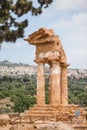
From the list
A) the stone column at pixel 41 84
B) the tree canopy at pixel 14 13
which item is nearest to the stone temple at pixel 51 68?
the stone column at pixel 41 84

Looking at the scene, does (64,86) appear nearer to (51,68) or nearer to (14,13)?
(51,68)

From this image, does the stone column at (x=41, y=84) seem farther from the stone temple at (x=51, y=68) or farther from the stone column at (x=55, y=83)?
the stone column at (x=55, y=83)

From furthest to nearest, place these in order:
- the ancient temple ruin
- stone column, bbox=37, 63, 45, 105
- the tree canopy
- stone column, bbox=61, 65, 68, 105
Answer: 1. stone column, bbox=61, 65, 68, 105
2. stone column, bbox=37, 63, 45, 105
3. the ancient temple ruin
4. the tree canopy

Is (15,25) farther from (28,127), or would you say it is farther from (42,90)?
(42,90)

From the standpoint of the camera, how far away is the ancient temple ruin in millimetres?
36688

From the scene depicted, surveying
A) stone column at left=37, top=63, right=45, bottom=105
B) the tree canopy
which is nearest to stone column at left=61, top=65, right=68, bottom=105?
stone column at left=37, top=63, right=45, bottom=105

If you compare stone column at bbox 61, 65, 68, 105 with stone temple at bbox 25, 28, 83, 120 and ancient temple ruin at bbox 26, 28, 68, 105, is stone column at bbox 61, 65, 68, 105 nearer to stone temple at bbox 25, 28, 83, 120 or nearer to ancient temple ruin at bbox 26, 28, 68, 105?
stone temple at bbox 25, 28, 83, 120

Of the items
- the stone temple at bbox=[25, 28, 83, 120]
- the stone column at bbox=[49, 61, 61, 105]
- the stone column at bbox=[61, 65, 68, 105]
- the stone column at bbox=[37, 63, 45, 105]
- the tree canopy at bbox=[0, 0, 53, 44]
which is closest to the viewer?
the tree canopy at bbox=[0, 0, 53, 44]

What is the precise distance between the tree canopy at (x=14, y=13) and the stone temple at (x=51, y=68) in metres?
18.2

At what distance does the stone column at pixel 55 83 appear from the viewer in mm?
36406

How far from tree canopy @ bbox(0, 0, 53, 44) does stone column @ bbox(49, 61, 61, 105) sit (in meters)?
19.2

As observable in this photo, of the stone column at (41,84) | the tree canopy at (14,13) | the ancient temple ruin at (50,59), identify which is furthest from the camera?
the stone column at (41,84)

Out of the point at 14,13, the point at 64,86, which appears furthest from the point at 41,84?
the point at 14,13

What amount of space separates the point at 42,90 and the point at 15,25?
19.9 meters
